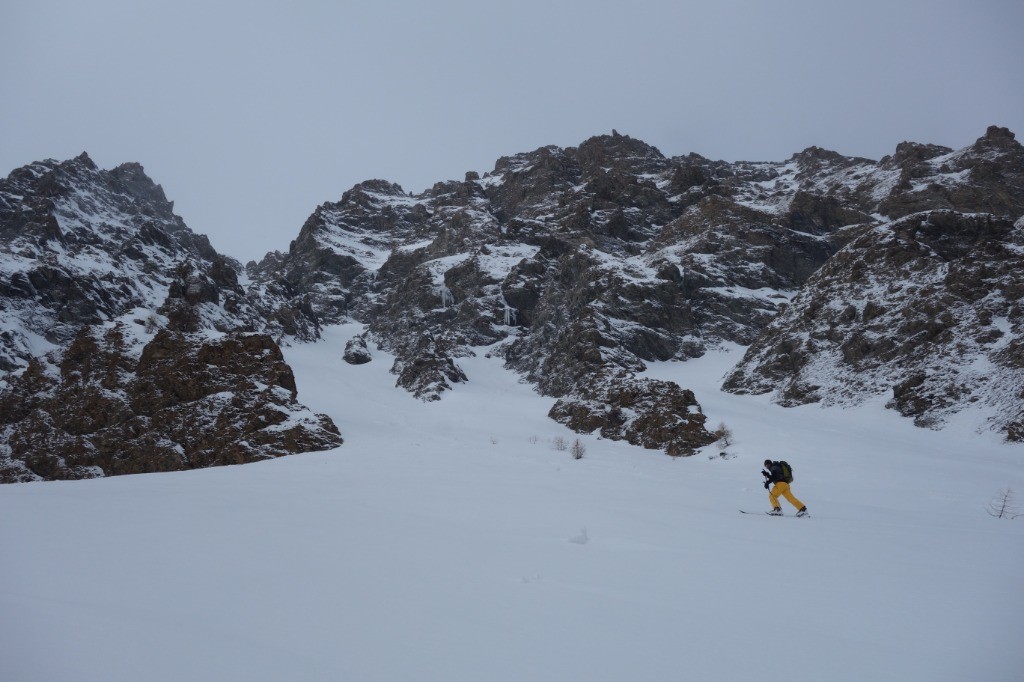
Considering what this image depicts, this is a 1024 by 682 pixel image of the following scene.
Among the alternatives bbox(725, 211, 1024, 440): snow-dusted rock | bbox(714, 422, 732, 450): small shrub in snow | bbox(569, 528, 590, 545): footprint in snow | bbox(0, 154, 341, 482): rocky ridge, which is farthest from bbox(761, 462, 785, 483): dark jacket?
bbox(725, 211, 1024, 440): snow-dusted rock

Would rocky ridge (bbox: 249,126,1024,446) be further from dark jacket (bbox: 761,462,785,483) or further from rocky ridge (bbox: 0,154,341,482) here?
rocky ridge (bbox: 0,154,341,482)

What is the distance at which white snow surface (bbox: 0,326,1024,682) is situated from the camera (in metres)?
2.52

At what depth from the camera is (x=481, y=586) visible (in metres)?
3.69

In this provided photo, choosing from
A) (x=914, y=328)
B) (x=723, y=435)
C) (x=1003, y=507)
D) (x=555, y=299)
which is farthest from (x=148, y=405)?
(x=555, y=299)

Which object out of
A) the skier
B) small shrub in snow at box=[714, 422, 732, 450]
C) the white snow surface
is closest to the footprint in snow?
the white snow surface

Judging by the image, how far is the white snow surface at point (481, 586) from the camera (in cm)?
252

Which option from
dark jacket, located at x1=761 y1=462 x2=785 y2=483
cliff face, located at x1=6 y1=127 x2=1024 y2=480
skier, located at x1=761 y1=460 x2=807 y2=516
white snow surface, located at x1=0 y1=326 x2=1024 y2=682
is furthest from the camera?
cliff face, located at x1=6 y1=127 x2=1024 y2=480

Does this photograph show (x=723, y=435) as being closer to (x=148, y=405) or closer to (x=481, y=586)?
(x=481, y=586)

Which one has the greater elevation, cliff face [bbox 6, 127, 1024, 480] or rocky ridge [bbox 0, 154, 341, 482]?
cliff face [bbox 6, 127, 1024, 480]

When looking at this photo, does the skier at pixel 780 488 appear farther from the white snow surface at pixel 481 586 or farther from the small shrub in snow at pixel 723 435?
the small shrub in snow at pixel 723 435

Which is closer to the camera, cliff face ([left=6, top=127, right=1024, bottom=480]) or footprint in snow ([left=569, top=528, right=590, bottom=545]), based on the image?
footprint in snow ([left=569, top=528, right=590, bottom=545])

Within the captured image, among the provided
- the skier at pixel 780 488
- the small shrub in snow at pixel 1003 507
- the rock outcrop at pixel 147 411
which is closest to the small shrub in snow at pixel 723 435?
the small shrub in snow at pixel 1003 507

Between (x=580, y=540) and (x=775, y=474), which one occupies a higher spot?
(x=775, y=474)

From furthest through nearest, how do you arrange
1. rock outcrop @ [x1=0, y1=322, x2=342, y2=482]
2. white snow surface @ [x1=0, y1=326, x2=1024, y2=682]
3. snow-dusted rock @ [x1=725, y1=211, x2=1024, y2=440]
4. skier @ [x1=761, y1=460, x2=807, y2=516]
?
snow-dusted rock @ [x1=725, y1=211, x2=1024, y2=440] → rock outcrop @ [x1=0, y1=322, x2=342, y2=482] → skier @ [x1=761, y1=460, x2=807, y2=516] → white snow surface @ [x1=0, y1=326, x2=1024, y2=682]
